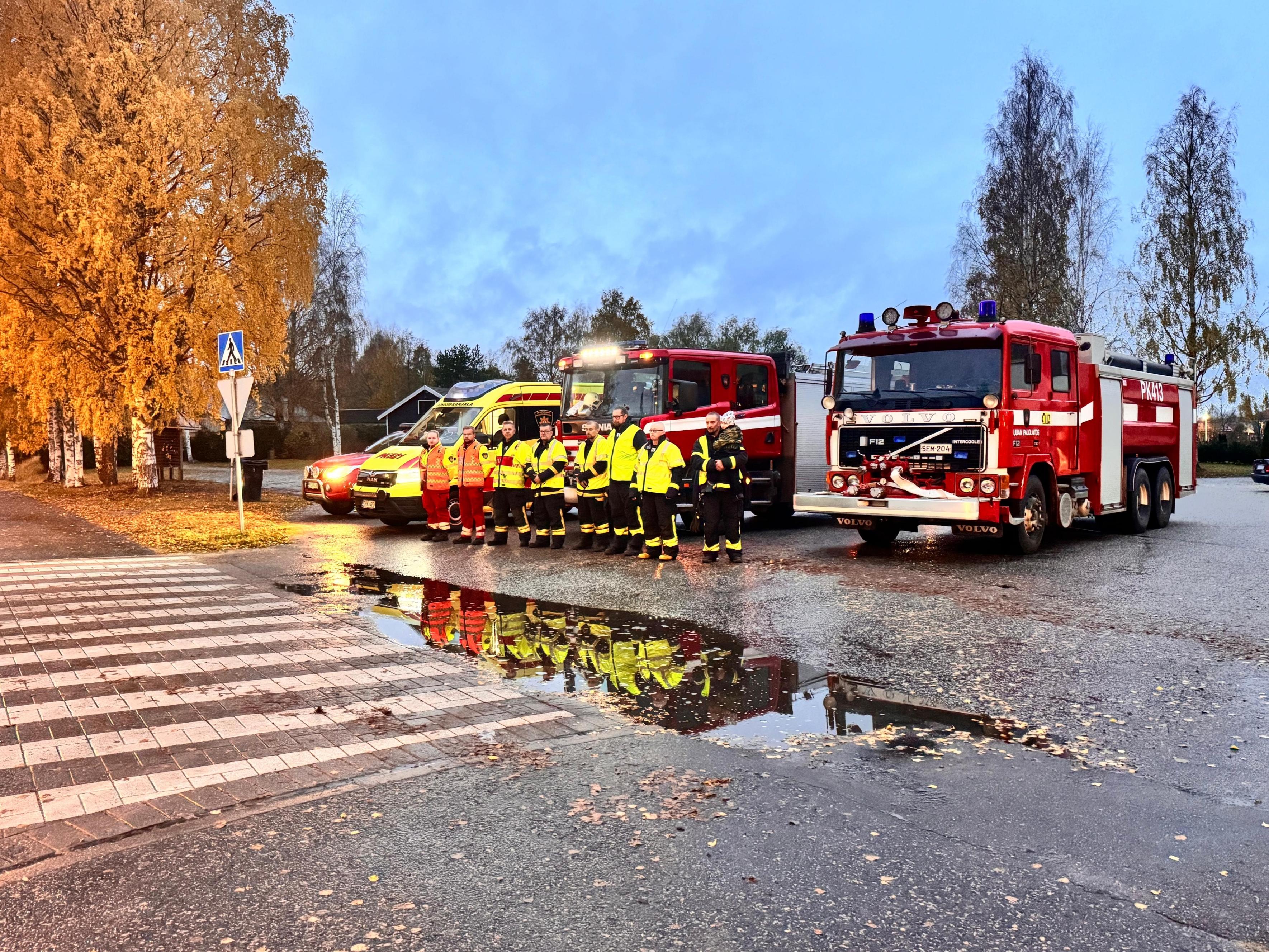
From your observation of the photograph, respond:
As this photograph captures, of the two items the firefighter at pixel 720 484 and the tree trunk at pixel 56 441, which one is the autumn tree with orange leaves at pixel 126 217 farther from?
the firefighter at pixel 720 484

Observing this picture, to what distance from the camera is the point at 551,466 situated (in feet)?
45.4

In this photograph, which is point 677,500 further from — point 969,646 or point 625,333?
point 625,333

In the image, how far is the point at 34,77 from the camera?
2158 cm

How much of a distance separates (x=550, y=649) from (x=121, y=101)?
20.4m

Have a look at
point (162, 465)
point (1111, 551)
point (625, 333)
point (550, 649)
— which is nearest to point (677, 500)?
point (1111, 551)

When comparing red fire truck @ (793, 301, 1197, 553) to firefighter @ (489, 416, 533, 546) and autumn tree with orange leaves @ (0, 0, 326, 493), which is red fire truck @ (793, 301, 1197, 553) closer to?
firefighter @ (489, 416, 533, 546)

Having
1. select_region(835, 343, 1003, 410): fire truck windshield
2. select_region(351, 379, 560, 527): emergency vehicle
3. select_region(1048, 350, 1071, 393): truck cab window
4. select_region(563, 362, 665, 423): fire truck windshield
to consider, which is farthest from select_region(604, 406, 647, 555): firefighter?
select_region(1048, 350, 1071, 393): truck cab window

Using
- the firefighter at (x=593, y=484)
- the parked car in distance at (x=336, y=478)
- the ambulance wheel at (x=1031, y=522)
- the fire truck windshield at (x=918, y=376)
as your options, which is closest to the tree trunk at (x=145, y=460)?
the parked car in distance at (x=336, y=478)

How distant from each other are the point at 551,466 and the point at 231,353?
5613mm

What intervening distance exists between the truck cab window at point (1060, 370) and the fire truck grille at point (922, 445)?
1.83 meters

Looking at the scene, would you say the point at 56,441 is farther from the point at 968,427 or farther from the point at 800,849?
the point at 800,849

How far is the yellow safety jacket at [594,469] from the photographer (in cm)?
1352

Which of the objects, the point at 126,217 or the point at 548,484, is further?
the point at 126,217

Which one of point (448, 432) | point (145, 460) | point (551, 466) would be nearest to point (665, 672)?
point (551, 466)
